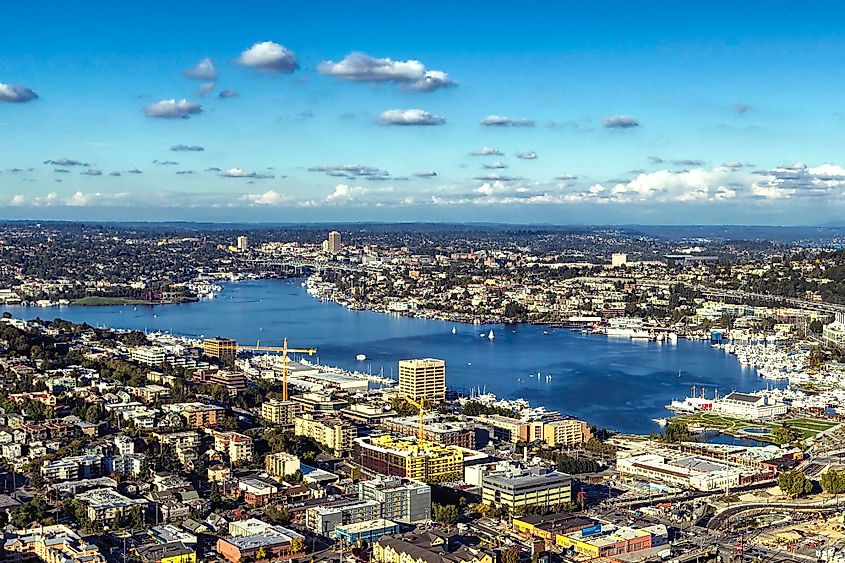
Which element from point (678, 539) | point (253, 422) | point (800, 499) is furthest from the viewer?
point (253, 422)

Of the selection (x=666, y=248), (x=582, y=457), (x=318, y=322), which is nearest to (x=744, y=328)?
(x=318, y=322)

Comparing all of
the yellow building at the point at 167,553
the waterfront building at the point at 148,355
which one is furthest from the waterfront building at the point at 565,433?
the waterfront building at the point at 148,355

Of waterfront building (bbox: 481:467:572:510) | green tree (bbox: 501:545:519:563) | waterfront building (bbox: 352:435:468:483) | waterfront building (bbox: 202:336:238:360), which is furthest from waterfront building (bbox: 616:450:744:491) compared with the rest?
waterfront building (bbox: 202:336:238:360)

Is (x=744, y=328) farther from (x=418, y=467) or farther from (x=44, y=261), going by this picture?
(x=44, y=261)

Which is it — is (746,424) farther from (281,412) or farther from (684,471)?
(281,412)

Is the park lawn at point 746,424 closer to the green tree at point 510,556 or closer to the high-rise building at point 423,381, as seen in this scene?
the high-rise building at point 423,381

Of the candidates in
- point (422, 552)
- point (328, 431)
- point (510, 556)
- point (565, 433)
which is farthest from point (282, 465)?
point (565, 433)
